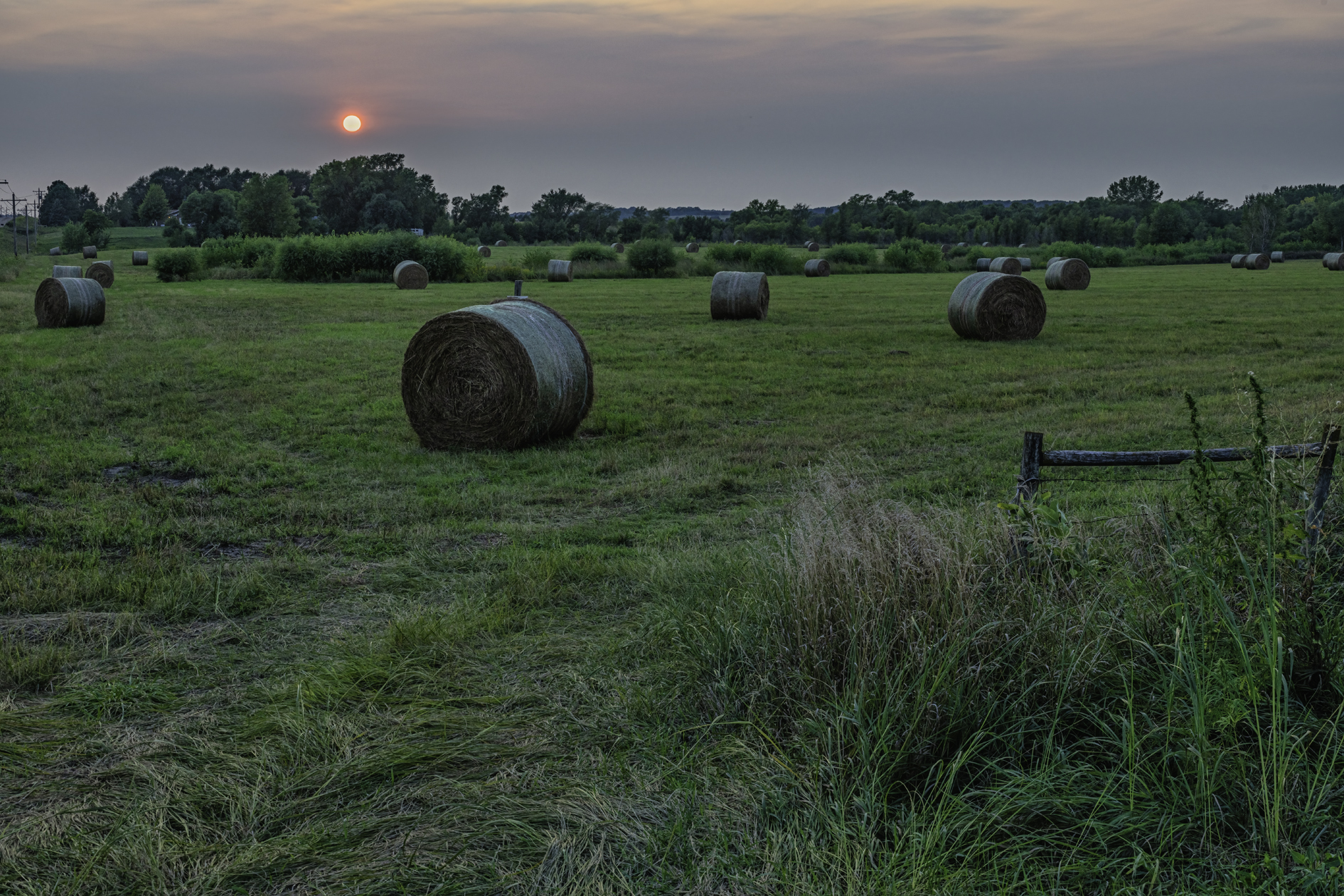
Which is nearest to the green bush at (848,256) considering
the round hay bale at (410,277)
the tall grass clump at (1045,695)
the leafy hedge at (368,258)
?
the leafy hedge at (368,258)

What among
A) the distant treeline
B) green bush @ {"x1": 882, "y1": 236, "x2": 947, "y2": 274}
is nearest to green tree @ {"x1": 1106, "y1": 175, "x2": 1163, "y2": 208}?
the distant treeline

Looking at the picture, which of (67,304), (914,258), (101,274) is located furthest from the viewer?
(914,258)

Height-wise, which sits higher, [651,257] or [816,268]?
[651,257]

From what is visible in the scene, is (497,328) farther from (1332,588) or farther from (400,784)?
(1332,588)

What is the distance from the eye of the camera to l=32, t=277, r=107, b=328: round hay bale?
2369 centimetres

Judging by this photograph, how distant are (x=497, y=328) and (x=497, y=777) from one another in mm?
7517

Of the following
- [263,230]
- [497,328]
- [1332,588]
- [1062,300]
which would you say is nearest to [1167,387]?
[497,328]

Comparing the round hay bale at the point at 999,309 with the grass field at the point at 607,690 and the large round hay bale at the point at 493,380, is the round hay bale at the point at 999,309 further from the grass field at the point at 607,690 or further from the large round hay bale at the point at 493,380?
the large round hay bale at the point at 493,380

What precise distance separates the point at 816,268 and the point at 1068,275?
1538 cm

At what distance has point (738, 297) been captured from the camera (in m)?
25.8

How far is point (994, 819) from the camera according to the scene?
3.69 meters

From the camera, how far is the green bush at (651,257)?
50781mm

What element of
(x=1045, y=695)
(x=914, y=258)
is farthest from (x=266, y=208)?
(x=1045, y=695)

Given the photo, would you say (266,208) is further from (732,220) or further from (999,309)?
(999,309)
